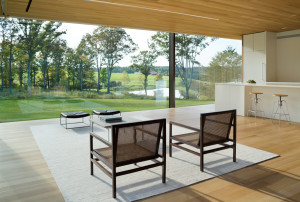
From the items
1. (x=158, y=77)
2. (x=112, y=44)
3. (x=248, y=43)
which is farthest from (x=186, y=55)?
(x=112, y=44)

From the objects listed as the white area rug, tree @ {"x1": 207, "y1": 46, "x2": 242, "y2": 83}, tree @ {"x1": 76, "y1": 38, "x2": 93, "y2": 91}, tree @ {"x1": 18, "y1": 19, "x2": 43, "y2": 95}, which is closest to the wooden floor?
the white area rug

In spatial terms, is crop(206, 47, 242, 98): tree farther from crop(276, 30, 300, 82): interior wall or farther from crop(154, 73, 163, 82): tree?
crop(154, 73, 163, 82): tree

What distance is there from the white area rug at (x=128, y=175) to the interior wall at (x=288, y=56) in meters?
Answer: 5.19

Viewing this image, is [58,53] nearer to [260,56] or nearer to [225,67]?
[260,56]

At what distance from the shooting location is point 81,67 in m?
8.16

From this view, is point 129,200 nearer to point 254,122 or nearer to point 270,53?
point 254,122

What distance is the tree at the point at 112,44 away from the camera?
8609 millimetres

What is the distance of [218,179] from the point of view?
3.17 metres

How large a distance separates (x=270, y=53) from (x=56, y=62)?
22.3ft

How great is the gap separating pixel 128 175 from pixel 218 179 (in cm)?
112

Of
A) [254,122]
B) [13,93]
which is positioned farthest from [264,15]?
[13,93]

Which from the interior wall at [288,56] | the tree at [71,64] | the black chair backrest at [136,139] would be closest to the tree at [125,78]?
the tree at [71,64]

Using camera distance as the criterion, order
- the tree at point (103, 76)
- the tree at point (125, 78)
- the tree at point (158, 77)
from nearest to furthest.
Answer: the tree at point (103, 76) → the tree at point (125, 78) → the tree at point (158, 77)

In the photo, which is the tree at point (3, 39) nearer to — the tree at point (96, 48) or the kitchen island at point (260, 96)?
the tree at point (96, 48)
